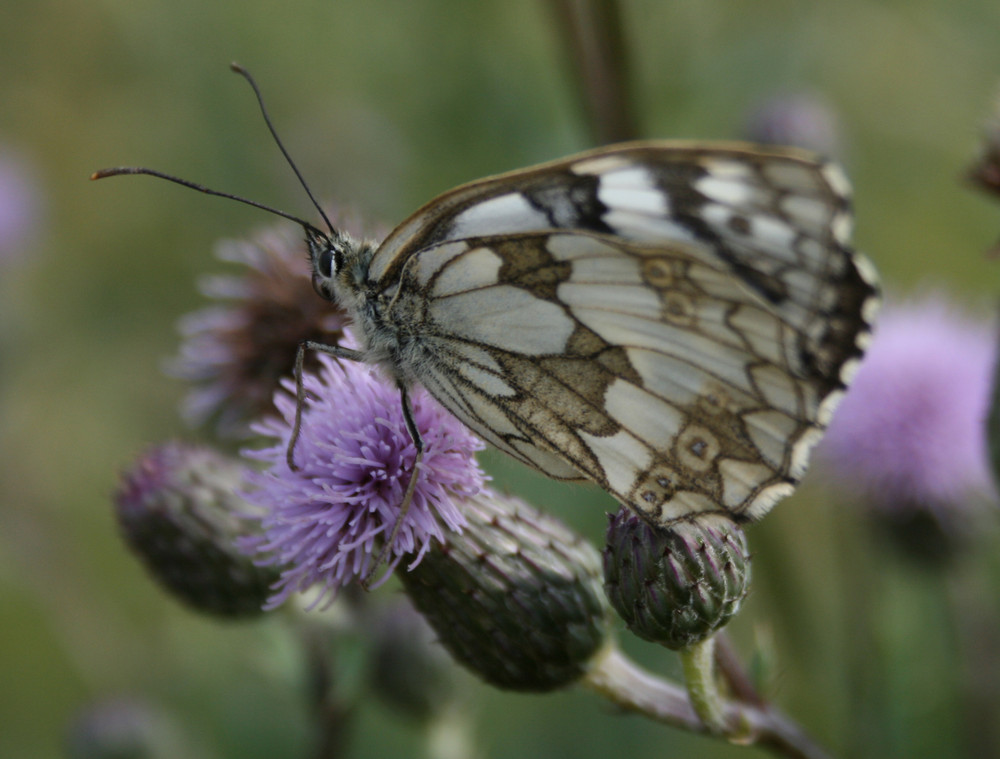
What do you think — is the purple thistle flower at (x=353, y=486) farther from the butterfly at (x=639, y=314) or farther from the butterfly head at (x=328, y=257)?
the butterfly head at (x=328, y=257)

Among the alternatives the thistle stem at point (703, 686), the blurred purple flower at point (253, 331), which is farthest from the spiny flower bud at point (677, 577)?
the blurred purple flower at point (253, 331)

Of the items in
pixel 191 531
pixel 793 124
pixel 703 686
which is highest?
pixel 793 124

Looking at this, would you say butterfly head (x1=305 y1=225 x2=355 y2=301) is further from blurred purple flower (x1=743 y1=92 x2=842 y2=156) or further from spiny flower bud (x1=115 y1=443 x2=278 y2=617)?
blurred purple flower (x1=743 y1=92 x2=842 y2=156)

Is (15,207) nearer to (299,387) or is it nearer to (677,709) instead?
(299,387)

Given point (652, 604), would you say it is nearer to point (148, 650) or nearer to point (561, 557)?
point (561, 557)

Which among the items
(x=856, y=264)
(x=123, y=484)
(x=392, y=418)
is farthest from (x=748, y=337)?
(x=123, y=484)

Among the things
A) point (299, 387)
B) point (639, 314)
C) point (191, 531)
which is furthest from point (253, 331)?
point (639, 314)
